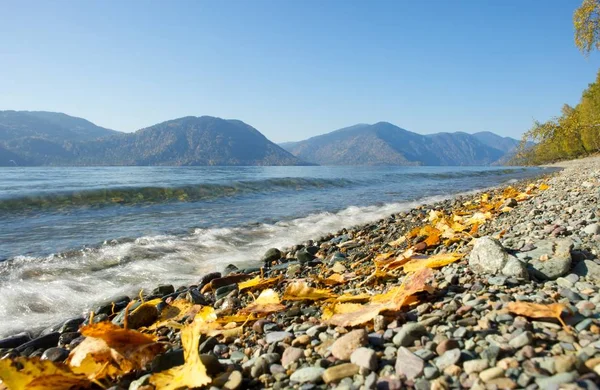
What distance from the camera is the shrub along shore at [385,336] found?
6.29 feet

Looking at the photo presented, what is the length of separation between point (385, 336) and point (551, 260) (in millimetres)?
1877

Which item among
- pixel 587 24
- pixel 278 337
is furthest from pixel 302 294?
pixel 587 24

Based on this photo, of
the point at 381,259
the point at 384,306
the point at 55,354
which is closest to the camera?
the point at 384,306

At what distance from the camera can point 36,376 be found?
232 centimetres

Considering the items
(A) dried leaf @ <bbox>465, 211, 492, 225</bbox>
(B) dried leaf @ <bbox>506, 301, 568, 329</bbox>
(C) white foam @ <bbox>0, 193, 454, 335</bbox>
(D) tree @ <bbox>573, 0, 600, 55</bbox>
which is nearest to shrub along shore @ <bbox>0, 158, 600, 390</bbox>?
(B) dried leaf @ <bbox>506, 301, 568, 329</bbox>

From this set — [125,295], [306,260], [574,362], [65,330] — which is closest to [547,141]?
[306,260]

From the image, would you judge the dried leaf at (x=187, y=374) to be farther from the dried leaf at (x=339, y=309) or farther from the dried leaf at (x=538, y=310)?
the dried leaf at (x=538, y=310)

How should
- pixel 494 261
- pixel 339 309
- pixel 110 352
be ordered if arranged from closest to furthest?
pixel 110 352 → pixel 339 309 → pixel 494 261

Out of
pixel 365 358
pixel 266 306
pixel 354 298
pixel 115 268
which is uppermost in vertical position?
pixel 365 358

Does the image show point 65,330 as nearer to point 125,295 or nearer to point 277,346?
point 125,295

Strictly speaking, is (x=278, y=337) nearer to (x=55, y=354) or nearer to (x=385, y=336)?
(x=385, y=336)

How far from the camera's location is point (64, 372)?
2.41 meters

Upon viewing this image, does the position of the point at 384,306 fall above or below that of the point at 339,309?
above

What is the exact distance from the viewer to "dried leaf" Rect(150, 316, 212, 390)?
2.15 meters
